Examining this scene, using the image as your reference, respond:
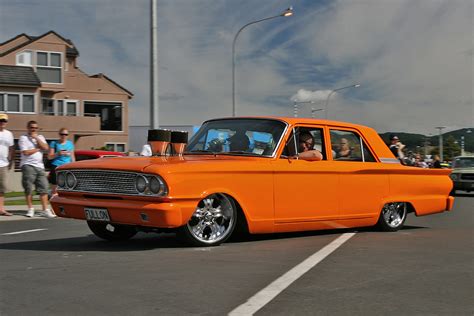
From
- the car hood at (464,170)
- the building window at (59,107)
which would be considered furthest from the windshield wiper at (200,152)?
the building window at (59,107)

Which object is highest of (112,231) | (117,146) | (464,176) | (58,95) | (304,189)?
(58,95)

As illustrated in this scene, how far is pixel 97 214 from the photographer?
21.1 ft

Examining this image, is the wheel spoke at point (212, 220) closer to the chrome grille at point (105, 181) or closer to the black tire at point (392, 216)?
the chrome grille at point (105, 181)

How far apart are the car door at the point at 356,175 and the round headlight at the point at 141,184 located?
290 cm

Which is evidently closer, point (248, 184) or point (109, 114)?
point (248, 184)

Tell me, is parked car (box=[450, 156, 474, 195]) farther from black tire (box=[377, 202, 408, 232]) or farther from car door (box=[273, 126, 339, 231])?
car door (box=[273, 126, 339, 231])

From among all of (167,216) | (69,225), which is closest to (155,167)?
(167,216)

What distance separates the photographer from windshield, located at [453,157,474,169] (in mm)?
23578

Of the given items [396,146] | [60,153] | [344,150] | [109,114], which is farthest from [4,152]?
[109,114]

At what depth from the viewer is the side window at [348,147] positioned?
322 inches

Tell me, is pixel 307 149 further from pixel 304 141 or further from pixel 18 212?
pixel 18 212

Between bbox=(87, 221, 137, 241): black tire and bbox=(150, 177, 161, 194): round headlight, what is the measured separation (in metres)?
1.35

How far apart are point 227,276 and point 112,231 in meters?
2.74

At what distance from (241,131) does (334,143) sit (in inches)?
54.7
